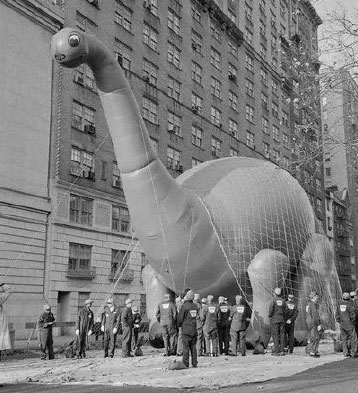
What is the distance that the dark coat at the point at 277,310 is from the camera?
1288cm

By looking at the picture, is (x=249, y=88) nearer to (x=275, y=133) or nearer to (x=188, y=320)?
(x=275, y=133)

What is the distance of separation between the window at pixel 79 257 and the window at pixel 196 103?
618 inches

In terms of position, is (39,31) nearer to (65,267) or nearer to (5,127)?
(5,127)

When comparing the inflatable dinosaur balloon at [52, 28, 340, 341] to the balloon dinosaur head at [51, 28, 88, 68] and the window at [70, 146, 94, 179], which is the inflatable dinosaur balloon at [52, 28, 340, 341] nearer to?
the balloon dinosaur head at [51, 28, 88, 68]

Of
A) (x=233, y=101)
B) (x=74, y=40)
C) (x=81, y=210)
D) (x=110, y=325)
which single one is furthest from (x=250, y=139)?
(x=74, y=40)

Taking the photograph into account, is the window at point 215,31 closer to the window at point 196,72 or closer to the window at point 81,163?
the window at point 196,72

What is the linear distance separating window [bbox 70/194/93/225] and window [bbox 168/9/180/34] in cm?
1568

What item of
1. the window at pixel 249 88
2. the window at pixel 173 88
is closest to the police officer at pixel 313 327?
the window at pixel 173 88

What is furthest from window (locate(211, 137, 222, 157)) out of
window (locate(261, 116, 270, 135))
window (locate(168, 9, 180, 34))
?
window (locate(261, 116, 270, 135))

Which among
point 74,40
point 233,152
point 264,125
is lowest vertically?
point 74,40

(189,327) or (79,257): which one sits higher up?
(79,257)

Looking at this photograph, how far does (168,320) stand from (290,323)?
2.88 m

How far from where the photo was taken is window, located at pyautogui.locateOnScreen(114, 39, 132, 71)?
1320 inches

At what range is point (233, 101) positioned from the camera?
47938 mm
